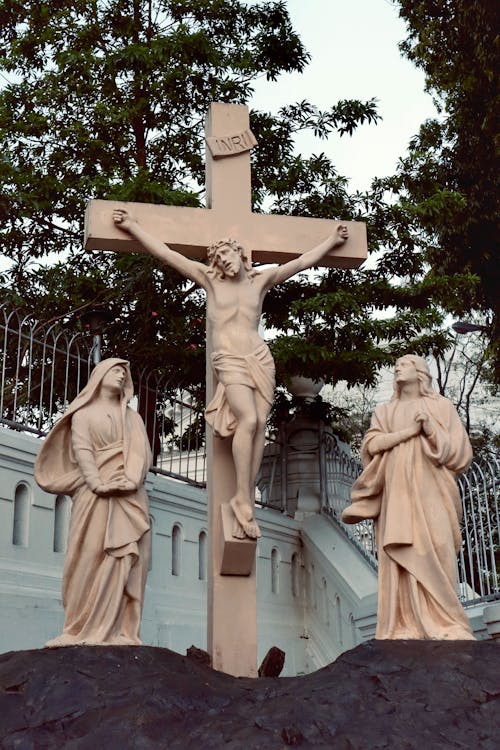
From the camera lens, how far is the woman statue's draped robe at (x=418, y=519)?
216 inches

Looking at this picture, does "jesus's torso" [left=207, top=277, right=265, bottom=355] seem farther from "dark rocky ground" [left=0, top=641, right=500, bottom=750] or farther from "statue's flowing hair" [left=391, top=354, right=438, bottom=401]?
"dark rocky ground" [left=0, top=641, right=500, bottom=750]

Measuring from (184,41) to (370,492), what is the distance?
7.98m

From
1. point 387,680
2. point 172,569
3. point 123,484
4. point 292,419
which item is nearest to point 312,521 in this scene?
point 292,419

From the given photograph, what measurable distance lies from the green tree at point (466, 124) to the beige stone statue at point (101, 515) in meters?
12.3

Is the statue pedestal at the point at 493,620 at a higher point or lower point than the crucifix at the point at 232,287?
lower

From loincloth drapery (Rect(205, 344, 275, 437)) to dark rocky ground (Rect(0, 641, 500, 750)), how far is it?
5.65ft

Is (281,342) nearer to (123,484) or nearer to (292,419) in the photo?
(292,419)

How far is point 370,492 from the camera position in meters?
5.83

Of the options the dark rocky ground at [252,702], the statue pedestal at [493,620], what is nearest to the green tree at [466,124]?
the statue pedestal at [493,620]

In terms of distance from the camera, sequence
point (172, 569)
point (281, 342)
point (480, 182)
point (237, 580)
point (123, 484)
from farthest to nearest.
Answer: point (480, 182) → point (281, 342) → point (172, 569) → point (237, 580) → point (123, 484)

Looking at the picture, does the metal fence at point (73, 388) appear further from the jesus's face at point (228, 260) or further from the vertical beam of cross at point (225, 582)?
the jesus's face at point (228, 260)

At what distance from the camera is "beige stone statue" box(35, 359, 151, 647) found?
550 cm

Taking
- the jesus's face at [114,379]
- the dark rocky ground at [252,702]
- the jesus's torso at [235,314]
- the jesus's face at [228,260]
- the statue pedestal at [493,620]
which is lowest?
the dark rocky ground at [252,702]

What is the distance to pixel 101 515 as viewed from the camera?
5.66m
